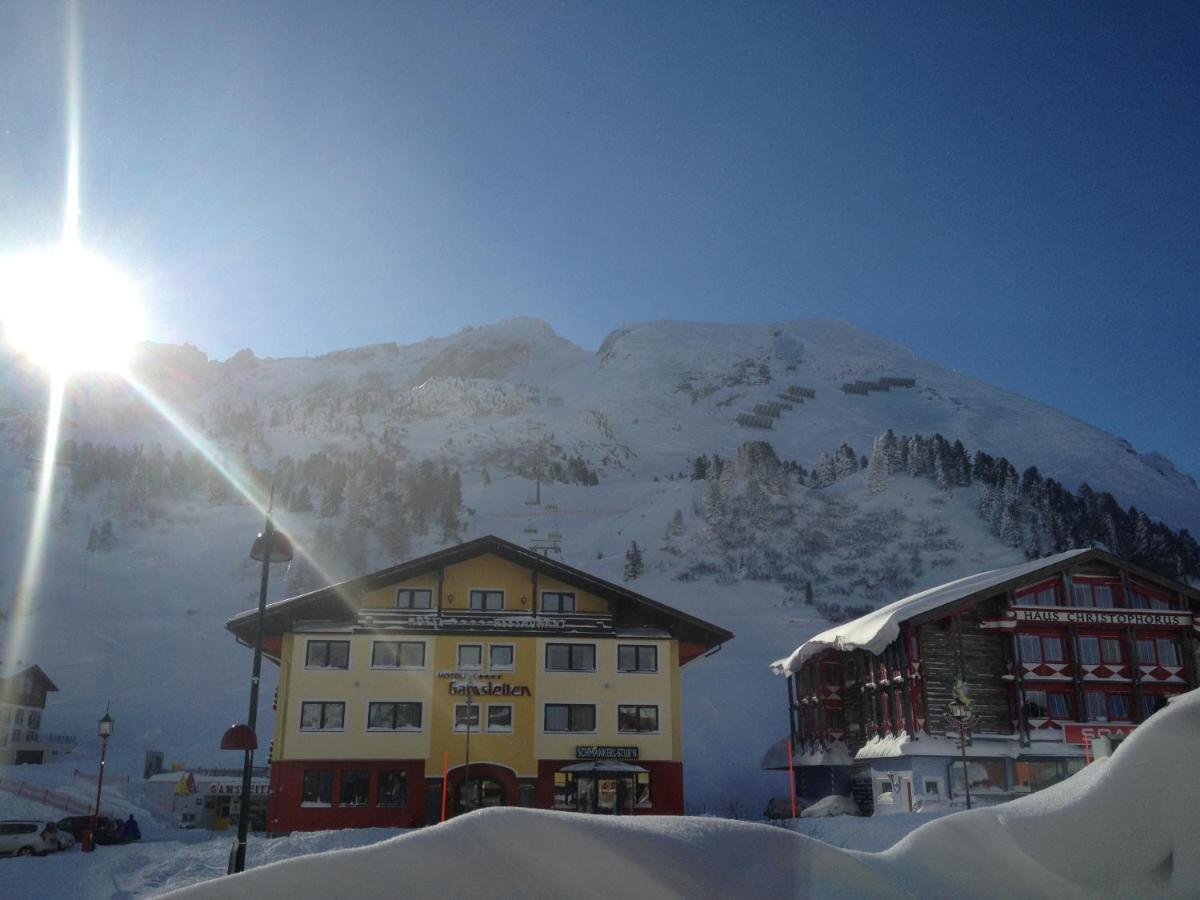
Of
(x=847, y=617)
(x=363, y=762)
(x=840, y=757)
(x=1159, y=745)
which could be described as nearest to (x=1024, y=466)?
(x=847, y=617)

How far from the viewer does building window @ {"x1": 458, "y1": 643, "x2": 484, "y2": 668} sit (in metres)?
38.4

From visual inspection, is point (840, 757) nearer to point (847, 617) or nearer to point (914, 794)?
point (914, 794)

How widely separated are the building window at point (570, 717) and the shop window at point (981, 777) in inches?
501

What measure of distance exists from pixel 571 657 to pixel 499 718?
3.48 meters

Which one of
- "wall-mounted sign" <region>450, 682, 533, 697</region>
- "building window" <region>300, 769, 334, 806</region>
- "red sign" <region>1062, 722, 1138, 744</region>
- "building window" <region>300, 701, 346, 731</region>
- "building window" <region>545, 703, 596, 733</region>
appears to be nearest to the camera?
"red sign" <region>1062, 722, 1138, 744</region>

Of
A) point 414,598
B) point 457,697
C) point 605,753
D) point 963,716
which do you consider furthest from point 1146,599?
point 414,598

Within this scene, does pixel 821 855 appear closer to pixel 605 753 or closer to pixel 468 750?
pixel 468 750

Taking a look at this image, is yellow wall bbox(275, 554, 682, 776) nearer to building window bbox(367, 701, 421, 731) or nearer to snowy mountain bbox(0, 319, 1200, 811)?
building window bbox(367, 701, 421, 731)

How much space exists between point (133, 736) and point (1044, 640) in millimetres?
57104

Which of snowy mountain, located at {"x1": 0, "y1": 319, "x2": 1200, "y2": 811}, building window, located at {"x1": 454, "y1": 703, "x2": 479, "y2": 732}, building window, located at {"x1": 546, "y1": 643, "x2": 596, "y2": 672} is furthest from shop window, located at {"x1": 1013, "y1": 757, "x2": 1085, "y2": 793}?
building window, located at {"x1": 454, "y1": 703, "x2": 479, "y2": 732}

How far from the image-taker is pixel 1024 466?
168 metres

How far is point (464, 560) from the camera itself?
40312 mm

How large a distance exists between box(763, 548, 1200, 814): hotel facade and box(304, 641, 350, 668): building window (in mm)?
18741

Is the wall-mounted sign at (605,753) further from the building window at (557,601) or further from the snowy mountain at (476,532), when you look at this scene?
the snowy mountain at (476,532)
